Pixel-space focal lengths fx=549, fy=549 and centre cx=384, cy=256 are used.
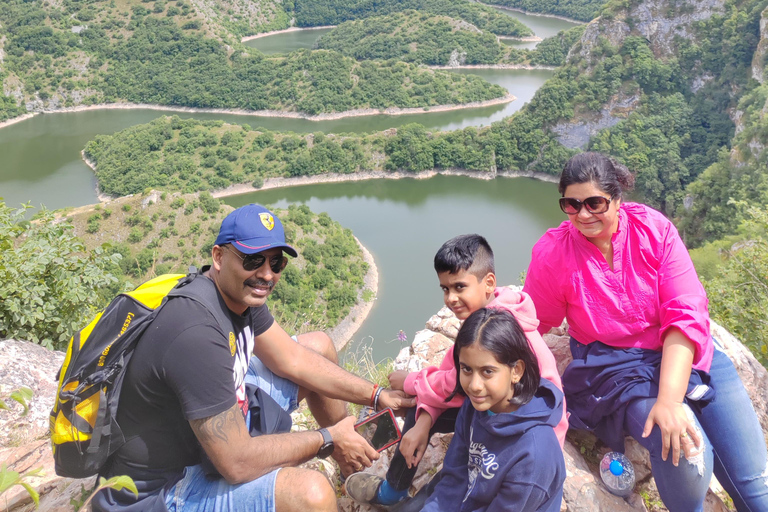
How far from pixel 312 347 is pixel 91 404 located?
106 cm

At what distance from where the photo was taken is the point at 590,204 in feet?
7.28

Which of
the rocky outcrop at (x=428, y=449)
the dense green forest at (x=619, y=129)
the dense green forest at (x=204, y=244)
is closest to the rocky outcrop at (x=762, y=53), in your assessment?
the dense green forest at (x=619, y=129)

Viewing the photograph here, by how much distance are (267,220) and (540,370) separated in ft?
3.84

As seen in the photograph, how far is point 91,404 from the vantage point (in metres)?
1.75

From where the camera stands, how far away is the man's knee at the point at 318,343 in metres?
2.64

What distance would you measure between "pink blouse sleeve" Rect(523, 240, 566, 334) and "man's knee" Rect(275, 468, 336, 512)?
1217 millimetres

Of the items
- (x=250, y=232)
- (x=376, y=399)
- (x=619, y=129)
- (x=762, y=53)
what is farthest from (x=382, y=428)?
(x=619, y=129)

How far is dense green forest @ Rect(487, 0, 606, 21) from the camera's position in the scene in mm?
66750

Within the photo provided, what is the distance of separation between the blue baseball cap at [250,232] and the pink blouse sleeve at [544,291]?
3.79 ft

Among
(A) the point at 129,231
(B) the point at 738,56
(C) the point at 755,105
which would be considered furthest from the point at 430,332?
(B) the point at 738,56

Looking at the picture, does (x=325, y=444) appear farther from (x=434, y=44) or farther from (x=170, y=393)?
(x=434, y=44)

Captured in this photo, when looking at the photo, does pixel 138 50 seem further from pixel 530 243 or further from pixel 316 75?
pixel 530 243

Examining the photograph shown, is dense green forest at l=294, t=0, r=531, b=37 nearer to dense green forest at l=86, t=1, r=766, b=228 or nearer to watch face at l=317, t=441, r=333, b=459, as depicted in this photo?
dense green forest at l=86, t=1, r=766, b=228

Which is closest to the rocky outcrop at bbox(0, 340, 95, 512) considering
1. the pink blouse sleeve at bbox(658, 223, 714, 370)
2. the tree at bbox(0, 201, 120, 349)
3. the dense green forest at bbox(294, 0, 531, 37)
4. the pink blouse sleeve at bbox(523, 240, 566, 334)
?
the tree at bbox(0, 201, 120, 349)
